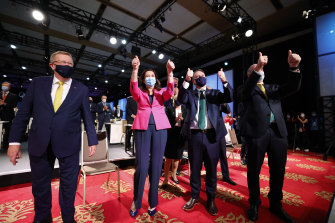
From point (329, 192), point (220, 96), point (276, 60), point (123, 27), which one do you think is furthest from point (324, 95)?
point (123, 27)

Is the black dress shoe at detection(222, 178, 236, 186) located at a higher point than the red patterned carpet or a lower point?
higher

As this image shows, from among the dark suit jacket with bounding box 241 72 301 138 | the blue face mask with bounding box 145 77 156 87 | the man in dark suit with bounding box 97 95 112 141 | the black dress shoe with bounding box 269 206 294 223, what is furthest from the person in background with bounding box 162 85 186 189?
the man in dark suit with bounding box 97 95 112 141

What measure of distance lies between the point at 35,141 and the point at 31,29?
27.7ft

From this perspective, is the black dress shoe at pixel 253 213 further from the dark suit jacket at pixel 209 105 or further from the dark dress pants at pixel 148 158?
the dark dress pants at pixel 148 158

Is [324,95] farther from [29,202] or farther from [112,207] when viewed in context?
[29,202]

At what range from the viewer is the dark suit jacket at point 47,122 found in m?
1.36

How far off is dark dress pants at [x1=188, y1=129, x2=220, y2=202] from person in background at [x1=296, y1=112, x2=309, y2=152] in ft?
22.2

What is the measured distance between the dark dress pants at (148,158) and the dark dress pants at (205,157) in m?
→ 0.42

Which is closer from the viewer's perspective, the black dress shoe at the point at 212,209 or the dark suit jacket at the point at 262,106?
the dark suit jacket at the point at 262,106

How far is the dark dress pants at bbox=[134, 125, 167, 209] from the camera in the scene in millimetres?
1813

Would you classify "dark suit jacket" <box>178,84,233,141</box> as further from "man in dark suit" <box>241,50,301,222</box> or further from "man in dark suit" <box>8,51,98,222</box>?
"man in dark suit" <box>8,51,98,222</box>

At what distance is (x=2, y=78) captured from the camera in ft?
49.1

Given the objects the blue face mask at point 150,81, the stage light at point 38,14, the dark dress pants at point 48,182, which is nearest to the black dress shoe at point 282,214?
the blue face mask at point 150,81

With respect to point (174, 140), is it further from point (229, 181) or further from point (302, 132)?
point (302, 132)
